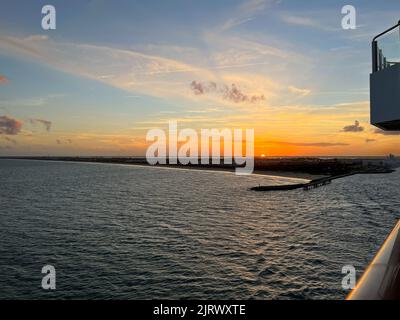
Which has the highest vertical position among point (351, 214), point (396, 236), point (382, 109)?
point (382, 109)

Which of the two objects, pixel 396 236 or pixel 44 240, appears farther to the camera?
pixel 44 240

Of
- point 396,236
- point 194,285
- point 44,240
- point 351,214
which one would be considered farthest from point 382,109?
point 351,214

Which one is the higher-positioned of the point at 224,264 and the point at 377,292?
the point at 377,292

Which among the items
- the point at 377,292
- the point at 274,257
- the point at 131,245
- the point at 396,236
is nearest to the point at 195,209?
the point at 131,245

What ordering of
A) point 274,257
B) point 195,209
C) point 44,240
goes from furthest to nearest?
point 195,209 → point 44,240 → point 274,257

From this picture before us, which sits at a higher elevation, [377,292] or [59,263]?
[377,292]

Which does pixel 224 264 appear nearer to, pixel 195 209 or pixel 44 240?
pixel 44 240

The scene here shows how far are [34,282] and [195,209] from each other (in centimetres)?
2628

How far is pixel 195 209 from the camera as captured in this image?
42375 millimetres

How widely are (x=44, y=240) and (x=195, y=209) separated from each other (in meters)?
20.1

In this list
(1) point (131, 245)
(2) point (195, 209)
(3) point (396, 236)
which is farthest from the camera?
(2) point (195, 209)

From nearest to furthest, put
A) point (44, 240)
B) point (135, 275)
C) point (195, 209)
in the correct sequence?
1. point (135, 275)
2. point (44, 240)
3. point (195, 209)

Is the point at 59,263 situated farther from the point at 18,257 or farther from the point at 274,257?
the point at 274,257

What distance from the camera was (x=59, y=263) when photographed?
20516mm
